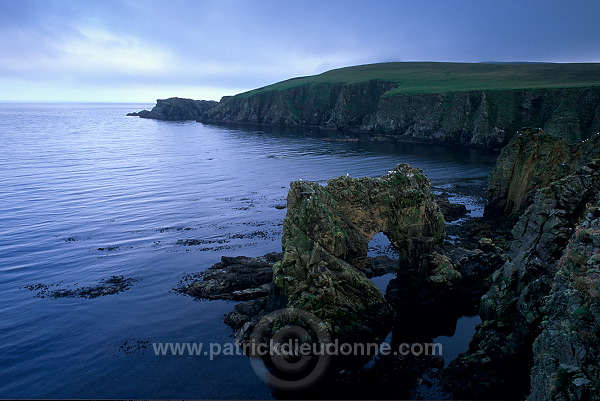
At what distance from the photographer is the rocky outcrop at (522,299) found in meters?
23.1

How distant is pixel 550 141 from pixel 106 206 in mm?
71582

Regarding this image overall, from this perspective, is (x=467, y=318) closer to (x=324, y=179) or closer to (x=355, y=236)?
(x=355, y=236)

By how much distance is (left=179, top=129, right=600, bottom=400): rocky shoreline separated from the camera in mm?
16703

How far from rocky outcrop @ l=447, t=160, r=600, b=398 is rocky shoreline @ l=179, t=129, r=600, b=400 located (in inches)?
2.7

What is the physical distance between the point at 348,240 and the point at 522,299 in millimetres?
16349

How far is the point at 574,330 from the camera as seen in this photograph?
608 inches

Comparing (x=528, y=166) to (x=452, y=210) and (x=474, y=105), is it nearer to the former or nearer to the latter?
(x=452, y=210)

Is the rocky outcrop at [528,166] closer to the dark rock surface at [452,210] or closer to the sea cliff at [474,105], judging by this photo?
the dark rock surface at [452,210]

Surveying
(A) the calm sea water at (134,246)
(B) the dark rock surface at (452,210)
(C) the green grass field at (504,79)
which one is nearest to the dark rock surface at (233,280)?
(A) the calm sea water at (134,246)

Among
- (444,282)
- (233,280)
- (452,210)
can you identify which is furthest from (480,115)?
(233,280)

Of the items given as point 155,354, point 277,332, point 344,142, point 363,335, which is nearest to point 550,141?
point 363,335

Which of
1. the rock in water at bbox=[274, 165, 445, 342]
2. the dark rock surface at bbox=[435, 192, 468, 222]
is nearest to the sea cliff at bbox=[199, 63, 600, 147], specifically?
the dark rock surface at bbox=[435, 192, 468, 222]

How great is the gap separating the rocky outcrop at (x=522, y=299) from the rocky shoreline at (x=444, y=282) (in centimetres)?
7

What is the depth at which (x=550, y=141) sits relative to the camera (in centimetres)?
5500
